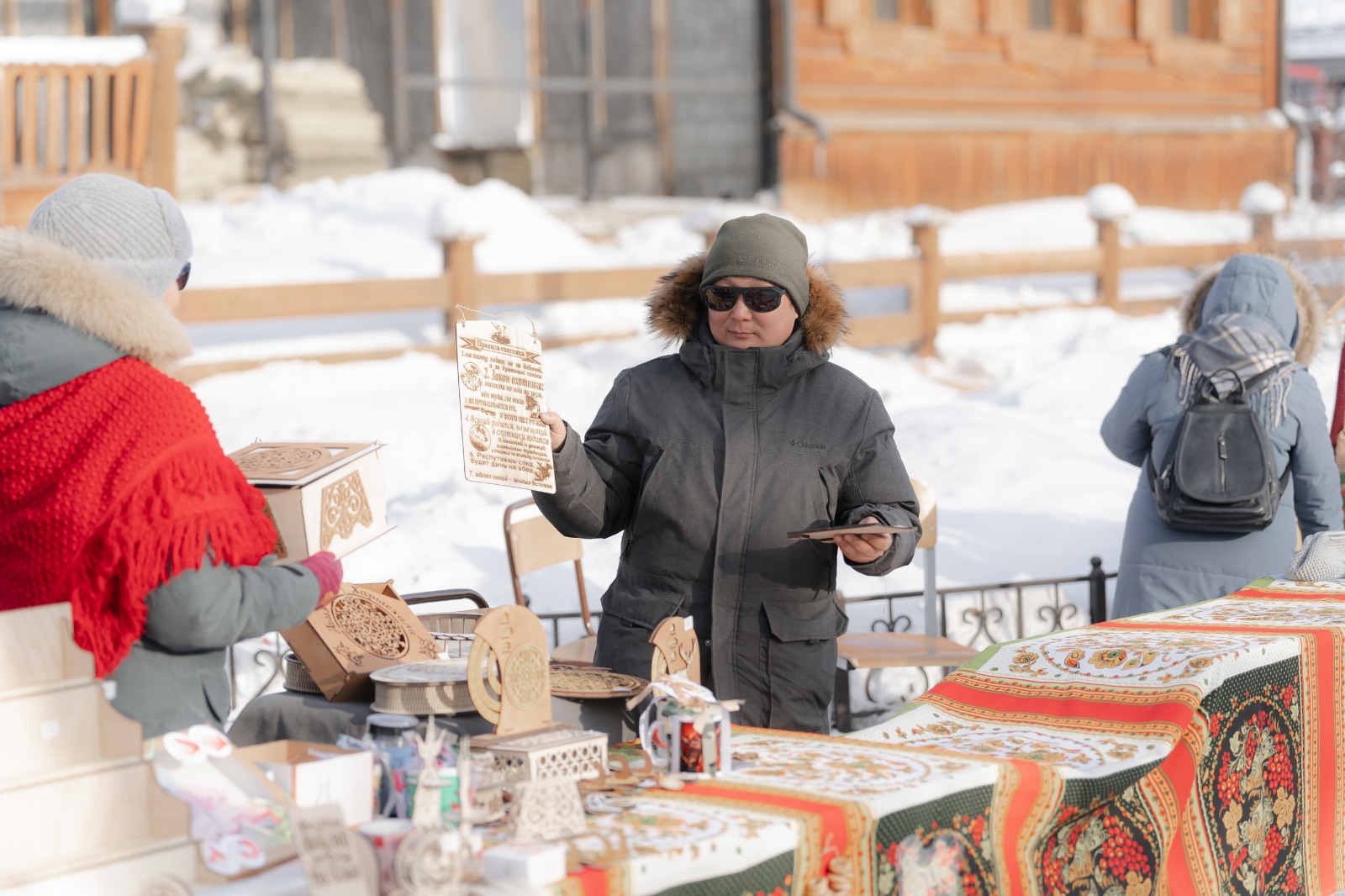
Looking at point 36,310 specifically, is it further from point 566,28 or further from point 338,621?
point 566,28

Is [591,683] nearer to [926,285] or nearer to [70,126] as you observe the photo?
[70,126]

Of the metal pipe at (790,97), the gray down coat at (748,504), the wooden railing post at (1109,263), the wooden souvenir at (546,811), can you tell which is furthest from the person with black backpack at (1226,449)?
the metal pipe at (790,97)

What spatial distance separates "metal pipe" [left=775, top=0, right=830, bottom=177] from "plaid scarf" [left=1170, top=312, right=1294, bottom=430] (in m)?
12.4

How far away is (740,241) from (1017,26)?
53.0 ft

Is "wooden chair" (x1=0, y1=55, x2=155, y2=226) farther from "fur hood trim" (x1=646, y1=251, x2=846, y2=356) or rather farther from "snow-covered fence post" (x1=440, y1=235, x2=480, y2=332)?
"fur hood trim" (x1=646, y1=251, x2=846, y2=356)

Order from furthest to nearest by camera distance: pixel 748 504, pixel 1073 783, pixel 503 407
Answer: pixel 748 504, pixel 1073 783, pixel 503 407

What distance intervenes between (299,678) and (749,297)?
122 centimetres

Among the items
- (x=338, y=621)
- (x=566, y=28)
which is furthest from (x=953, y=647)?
(x=566, y=28)

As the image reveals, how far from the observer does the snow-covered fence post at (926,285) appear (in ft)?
44.8

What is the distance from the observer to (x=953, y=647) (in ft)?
18.0

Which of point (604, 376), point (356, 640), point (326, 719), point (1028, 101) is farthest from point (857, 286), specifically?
point (326, 719)

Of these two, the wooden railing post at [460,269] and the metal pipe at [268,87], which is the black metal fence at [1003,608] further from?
the metal pipe at [268,87]

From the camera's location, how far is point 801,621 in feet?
10.9

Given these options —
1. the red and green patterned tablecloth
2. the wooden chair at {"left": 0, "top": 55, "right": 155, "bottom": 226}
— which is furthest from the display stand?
the wooden chair at {"left": 0, "top": 55, "right": 155, "bottom": 226}
